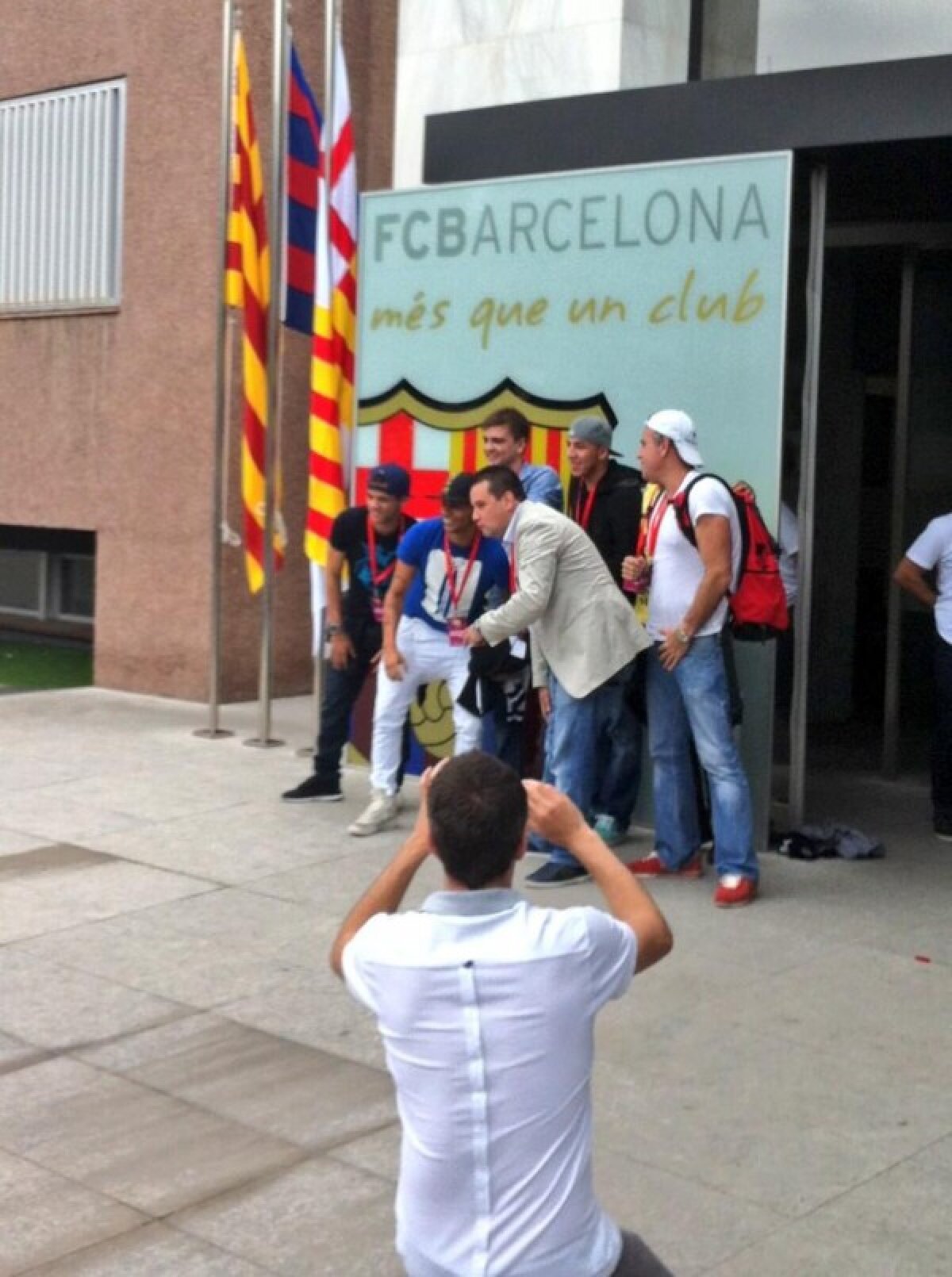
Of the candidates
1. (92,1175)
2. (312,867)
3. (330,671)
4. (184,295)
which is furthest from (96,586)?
(92,1175)

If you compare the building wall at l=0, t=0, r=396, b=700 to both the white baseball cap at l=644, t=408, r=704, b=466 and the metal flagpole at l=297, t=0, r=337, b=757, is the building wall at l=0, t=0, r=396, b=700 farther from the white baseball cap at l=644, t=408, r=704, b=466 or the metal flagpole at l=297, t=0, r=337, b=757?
the white baseball cap at l=644, t=408, r=704, b=466

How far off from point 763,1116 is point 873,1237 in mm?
798

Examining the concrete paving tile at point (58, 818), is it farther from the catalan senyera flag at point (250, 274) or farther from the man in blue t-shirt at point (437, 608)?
the catalan senyera flag at point (250, 274)

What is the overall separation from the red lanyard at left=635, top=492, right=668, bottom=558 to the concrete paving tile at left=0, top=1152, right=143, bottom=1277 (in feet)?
12.4

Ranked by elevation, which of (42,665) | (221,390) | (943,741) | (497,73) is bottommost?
(42,665)

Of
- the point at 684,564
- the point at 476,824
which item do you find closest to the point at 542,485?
the point at 684,564

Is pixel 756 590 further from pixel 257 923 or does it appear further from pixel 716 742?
pixel 257 923

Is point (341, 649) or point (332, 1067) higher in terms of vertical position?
point (341, 649)

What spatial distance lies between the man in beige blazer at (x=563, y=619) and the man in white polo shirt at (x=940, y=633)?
5.84 ft

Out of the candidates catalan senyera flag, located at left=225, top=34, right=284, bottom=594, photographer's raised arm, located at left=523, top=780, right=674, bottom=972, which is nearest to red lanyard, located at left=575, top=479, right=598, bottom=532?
catalan senyera flag, located at left=225, top=34, right=284, bottom=594

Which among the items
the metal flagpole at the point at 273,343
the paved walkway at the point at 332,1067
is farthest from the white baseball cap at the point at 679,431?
the metal flagpole at the point at 273,343

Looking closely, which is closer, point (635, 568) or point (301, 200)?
point (635, 568)

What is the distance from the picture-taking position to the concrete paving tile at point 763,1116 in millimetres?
4844

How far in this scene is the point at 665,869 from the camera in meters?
7.95
